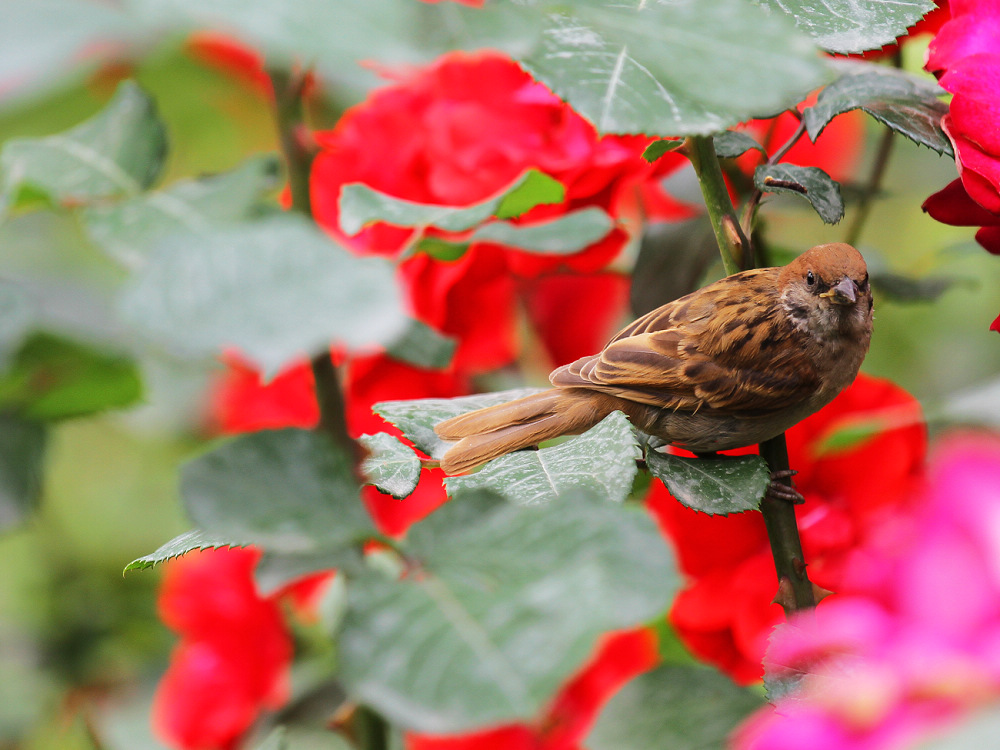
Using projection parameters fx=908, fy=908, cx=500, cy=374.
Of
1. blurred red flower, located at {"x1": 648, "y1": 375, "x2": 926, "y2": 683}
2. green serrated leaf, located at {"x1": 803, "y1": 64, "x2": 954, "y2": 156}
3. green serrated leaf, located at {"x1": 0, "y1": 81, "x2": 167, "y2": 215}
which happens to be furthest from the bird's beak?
green serrated leaf, located at {"x1": 0, "y1": 81, "x2": 167, "y2": 215}

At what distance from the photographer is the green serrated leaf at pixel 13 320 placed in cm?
31

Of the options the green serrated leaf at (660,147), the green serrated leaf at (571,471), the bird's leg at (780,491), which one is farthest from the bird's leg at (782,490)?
the green serrated leaf at (660,147)

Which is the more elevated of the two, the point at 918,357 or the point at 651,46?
the point at 651,46

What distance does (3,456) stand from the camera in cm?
47

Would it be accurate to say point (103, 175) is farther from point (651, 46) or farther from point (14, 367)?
point (651, 46)

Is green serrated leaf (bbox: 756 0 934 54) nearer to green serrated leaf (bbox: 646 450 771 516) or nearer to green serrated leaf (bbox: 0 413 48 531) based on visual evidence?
green serrated leaf (bbox: 646 450 771 516)

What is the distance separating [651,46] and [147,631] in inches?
52.0

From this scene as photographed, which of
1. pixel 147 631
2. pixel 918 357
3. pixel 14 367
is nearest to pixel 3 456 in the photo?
pixel 14 367

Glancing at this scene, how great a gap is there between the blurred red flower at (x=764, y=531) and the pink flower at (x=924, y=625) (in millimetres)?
327

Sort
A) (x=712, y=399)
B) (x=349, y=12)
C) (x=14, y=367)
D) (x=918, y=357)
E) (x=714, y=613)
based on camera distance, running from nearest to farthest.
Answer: (x=349, y=12) < (x=14, y=367) < (x=714, y=613) < (x=712, y=399) < (x=918, y=357)

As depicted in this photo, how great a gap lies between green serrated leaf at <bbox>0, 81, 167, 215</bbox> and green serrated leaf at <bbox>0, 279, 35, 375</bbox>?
16cm

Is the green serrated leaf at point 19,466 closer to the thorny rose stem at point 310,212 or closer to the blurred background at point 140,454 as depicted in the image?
the thorny rose stem at point 310,212

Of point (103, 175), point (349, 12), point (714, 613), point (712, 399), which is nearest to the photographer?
point (349, 12)

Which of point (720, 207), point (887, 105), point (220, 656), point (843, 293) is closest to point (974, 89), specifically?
point (887, 105)
